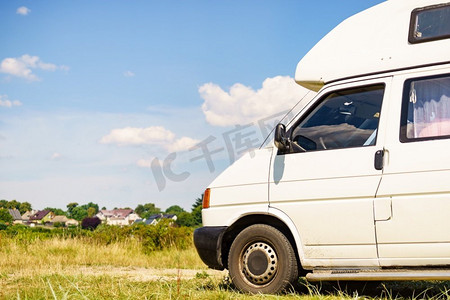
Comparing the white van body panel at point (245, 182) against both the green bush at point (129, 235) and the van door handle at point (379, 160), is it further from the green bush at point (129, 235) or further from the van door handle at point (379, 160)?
the green bush at point (129, 235)

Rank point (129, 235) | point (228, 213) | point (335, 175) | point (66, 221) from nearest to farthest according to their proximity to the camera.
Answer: point (335, 175) < point (228, 213) < point (129, 235) < point (66, 221)

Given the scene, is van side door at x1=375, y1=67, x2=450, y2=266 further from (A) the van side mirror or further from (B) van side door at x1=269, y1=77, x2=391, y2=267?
(A) the van side mirror

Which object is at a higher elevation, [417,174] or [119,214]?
[417,174]

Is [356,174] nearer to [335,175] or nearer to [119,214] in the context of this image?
[335,175]

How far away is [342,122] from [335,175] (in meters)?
0.67

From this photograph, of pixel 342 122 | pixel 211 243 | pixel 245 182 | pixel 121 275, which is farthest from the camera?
pixel 121 275

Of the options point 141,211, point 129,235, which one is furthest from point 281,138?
point 141,211

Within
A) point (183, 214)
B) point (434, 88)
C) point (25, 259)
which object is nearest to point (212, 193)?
point (434, 88)

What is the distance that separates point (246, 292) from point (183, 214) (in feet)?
152

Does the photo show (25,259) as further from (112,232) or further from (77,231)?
(112,232)

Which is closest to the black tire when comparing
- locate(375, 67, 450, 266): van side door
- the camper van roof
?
locate(375, 67, 450, 266): van side door

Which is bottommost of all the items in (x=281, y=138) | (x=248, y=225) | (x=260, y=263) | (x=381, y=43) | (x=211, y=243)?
(x=260, y=263)

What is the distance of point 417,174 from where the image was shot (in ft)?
18.1

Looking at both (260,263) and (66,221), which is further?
(66,221)
